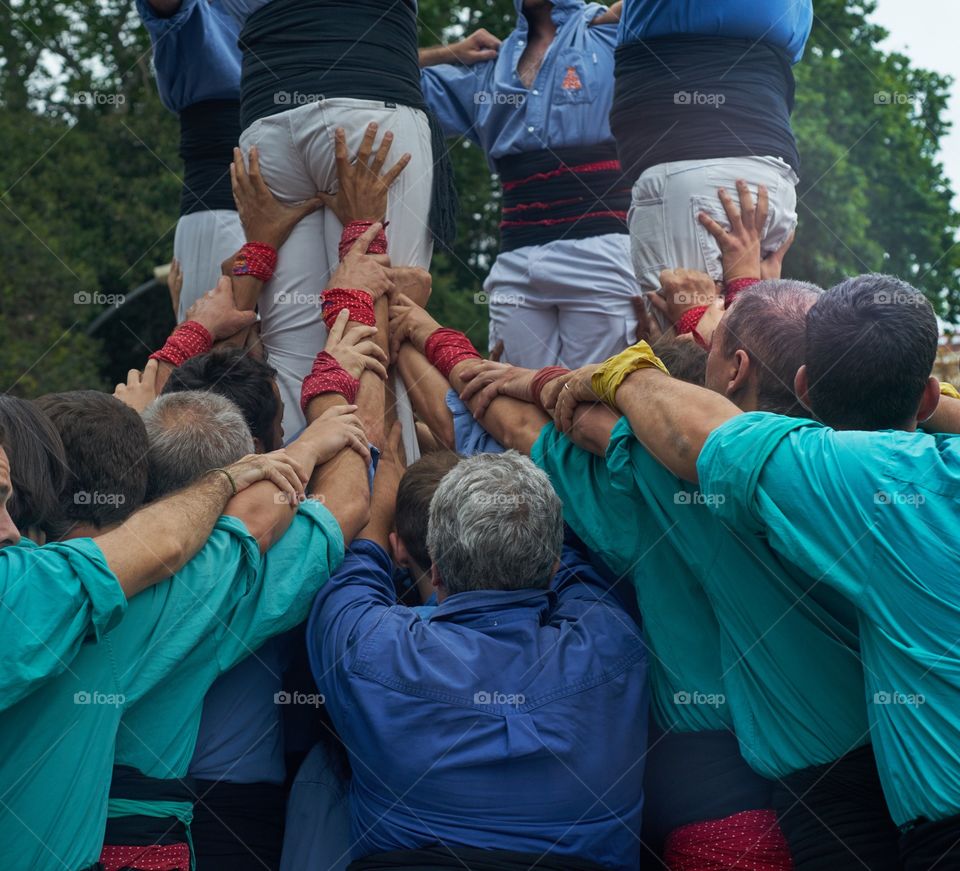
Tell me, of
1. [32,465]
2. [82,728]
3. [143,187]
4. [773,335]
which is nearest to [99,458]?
[32,465]

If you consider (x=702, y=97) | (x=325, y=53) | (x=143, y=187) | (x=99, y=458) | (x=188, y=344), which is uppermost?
(x=325, y=53)

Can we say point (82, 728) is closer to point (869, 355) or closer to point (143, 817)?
point (143, 817)

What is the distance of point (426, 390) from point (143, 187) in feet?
35.1

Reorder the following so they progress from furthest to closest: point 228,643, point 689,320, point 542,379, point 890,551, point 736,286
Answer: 1. point 736,286
2. point 689,320
3. point 542,379
4. point 228,643
5. point 890,551

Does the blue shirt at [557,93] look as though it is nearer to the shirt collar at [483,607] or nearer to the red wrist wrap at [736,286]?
the red wrist wrap at [736,286]

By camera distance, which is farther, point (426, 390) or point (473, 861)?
point (426, 390)

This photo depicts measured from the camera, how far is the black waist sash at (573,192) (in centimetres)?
400

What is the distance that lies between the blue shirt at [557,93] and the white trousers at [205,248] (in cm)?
88

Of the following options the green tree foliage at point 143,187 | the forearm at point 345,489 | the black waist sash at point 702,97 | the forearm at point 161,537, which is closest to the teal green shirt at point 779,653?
the forearm at point 345,489

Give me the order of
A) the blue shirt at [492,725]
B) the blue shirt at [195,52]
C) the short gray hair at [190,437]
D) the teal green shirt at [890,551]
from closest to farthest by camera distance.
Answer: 1. the teal green shirt at [890,551]
2. the blue shirt at [492,725]
3. the short gray hair at [190,437]
4. the blue shirt at [195,52]

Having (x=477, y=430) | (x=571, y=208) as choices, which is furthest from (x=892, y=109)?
(x=477, y=430)

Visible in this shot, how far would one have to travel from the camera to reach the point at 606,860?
1.99m

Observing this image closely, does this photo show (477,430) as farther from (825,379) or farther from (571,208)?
(571,208)

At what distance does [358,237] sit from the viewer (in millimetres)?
3145
